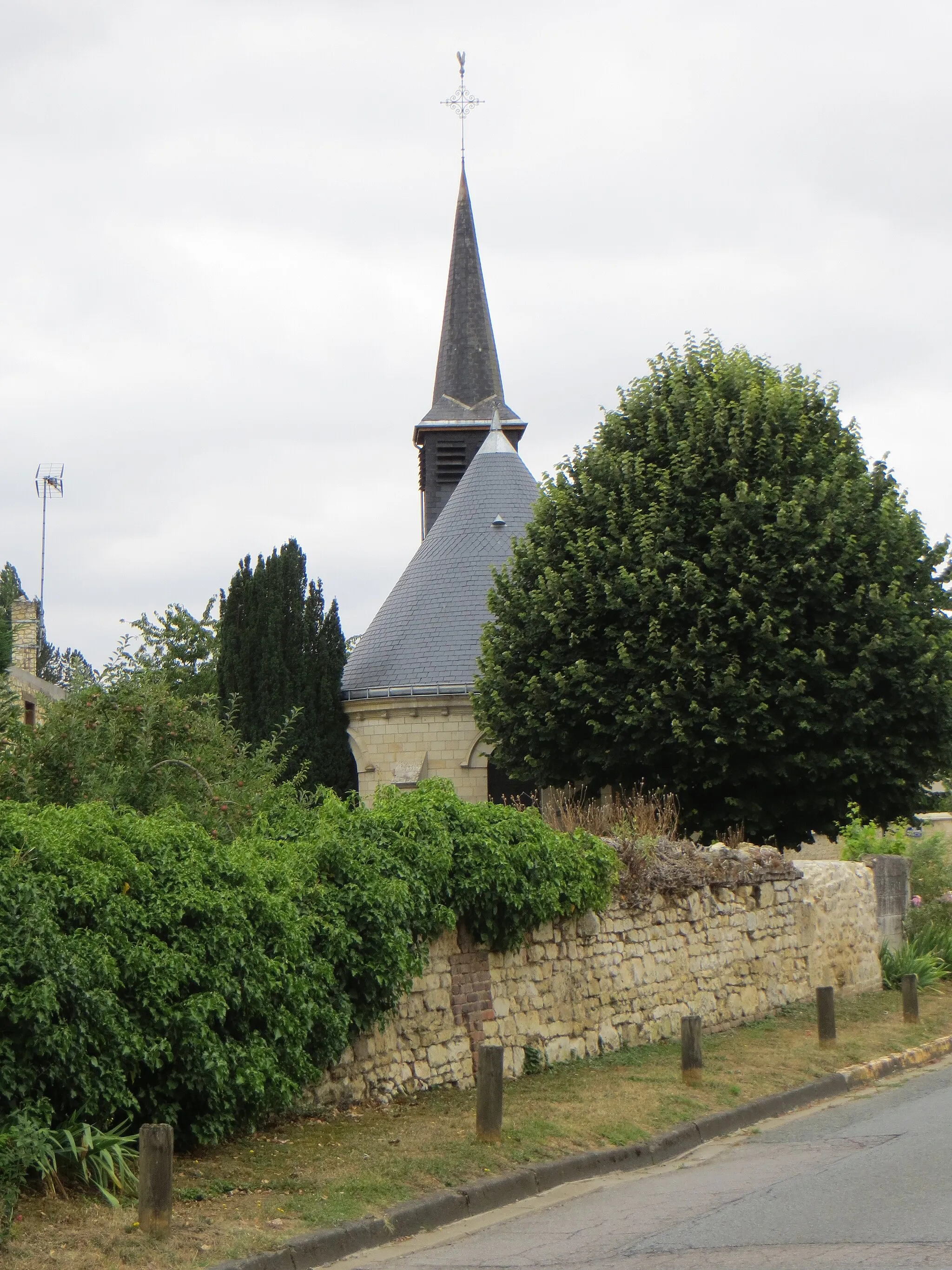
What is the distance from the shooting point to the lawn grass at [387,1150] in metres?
5.86

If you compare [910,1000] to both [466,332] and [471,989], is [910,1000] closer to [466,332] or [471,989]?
[471,989]

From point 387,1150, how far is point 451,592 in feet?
69.4

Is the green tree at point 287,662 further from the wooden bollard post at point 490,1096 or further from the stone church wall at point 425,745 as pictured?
the wooden bollard post at point 490,1096

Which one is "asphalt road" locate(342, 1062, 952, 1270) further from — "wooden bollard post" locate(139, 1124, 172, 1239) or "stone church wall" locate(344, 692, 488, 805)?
"stone church wall" locate(344, 692, 488, 805)

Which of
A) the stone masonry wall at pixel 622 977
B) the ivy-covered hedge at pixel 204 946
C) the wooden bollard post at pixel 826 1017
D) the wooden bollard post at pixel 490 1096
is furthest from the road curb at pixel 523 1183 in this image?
the stone masonry wall at pixel 622 977

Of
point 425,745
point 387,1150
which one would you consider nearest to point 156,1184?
point 387,1150

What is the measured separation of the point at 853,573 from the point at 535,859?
392 inches

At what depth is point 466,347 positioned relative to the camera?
40.5 metres

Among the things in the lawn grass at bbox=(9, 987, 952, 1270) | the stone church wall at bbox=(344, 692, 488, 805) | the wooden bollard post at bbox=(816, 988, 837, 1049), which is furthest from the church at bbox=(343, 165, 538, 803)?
the lawn grass at bbox=(9, 987, 952, 1270)

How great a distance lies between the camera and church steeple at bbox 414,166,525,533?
125 ft

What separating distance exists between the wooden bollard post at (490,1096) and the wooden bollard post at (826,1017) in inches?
213

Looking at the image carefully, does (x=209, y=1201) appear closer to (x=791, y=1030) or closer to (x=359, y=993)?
(x=359, y=993)

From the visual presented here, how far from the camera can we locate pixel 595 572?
20.2m

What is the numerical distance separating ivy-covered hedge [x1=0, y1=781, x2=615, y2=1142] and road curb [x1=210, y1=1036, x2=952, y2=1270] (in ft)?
3.62
